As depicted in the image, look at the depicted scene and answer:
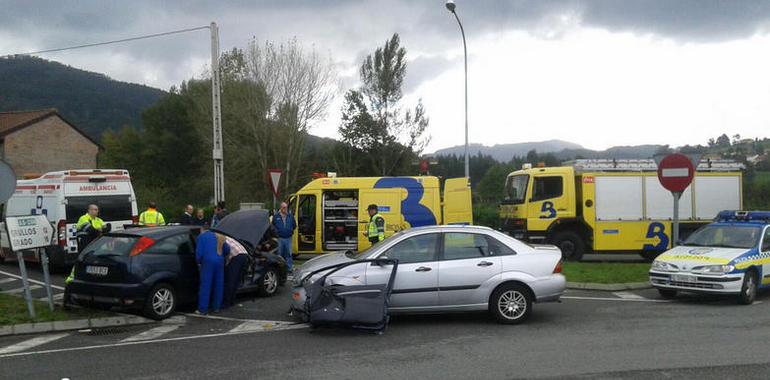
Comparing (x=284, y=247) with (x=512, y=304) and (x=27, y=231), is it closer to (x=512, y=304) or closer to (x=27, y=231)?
(x=27, y=231)

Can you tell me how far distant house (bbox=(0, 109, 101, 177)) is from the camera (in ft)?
167

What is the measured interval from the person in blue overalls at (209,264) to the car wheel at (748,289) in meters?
8.69

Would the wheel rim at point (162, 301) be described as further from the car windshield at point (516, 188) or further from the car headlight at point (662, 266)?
the car windshield at point (516, 188)

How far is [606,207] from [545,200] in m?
1.63

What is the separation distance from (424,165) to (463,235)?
10127 mm

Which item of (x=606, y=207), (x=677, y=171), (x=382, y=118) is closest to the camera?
(x=677, y=171)

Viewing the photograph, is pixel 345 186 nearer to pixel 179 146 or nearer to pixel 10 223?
pixel 10 223

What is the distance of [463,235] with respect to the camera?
9.33 m

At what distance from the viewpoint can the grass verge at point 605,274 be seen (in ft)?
43.8

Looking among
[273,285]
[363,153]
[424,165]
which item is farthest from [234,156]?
[273,285]

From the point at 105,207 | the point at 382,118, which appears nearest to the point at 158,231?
the point at 105,207

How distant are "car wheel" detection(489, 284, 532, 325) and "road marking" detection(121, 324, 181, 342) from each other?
4.57 metres

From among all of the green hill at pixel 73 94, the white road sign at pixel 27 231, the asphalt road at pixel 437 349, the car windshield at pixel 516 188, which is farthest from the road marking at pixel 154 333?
the green hill at pixel 73 94

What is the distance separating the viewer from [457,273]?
9.05 metres
